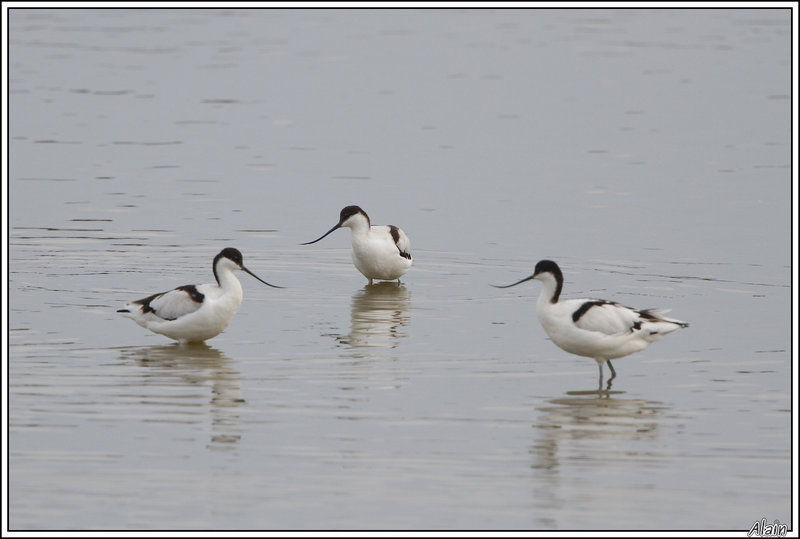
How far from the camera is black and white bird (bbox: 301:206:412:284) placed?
49.4 ft

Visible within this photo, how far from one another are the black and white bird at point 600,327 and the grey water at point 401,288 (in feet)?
1.11

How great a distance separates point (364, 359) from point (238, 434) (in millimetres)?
2481

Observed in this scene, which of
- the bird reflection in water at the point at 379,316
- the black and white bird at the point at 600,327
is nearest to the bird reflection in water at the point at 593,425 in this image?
the black and white bird at the point at 600,327

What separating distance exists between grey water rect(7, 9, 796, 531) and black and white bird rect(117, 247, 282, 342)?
0.80 ft

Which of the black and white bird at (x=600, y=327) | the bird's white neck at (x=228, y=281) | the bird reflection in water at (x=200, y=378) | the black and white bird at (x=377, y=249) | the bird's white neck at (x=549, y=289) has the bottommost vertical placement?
the bird reflection in water at (x=200, y=378)

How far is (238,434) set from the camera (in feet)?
30.2

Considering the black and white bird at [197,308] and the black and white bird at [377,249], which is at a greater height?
the black and white bird at [377,249]

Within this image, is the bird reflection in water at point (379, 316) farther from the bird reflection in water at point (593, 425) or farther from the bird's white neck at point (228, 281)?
the bird reflection in water at point (593, 425)

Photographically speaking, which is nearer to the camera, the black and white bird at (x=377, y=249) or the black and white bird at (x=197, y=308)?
the black and white bird at (x=197, y=308)

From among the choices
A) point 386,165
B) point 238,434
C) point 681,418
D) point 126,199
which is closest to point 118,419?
point 238,434

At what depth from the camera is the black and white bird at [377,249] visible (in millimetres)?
15055

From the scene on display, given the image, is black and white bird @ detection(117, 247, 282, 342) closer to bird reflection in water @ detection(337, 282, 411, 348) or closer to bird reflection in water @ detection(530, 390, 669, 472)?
bird reflection in water @ detection(337, 282, 411, 348)

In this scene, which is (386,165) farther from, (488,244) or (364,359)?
(364,359)

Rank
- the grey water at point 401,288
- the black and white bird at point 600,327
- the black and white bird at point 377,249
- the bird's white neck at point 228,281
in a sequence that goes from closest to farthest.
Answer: the grey water at point 401,288 → the black and white bird at point 600,327 → the bird's white neck at point 228,281 → the black and white bird at point 377,249
